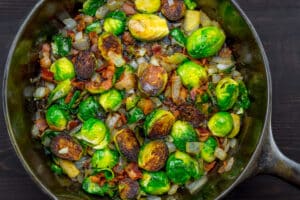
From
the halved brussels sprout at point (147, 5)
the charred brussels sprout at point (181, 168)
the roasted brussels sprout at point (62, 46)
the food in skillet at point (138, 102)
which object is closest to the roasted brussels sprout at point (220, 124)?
the food in skillet at point (138, 102)

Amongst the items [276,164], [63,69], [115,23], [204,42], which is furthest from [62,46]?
[276,164]

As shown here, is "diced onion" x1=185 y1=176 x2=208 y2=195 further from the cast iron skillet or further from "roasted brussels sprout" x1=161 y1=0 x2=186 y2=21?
"roasted brussels sprout" x1=161 y1=0 x2=186 y2=21

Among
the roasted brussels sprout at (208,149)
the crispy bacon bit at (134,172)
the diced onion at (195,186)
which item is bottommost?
the diced onion at (195,186)

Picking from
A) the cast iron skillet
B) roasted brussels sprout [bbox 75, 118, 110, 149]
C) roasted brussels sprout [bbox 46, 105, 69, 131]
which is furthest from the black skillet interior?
roasted brussels sprout [bbox 75, 118, 110, 149]

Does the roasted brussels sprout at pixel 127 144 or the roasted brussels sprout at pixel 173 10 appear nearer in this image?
the roasted brussels sprout at pixel 127 144

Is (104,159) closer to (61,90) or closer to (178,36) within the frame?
(61,90)

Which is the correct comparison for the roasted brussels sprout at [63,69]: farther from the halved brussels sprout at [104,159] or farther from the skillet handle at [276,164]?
the skillet handle at [276,164]
